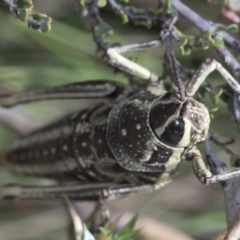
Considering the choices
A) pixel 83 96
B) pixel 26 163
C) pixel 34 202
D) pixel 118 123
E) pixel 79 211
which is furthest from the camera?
pixel 34 202

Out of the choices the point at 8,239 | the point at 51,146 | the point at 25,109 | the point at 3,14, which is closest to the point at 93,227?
the point at 51,146

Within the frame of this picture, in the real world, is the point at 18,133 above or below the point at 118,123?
below

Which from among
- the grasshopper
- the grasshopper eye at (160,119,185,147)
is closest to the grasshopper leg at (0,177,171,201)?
the grasshopper

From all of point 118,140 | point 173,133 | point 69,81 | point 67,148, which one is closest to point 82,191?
point 67,148

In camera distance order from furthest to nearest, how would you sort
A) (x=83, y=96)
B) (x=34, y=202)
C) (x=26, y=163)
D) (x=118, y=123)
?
(x=34, y=202)
(x=26, y=163)
(x=83, y=96)
(x=118, y=123)

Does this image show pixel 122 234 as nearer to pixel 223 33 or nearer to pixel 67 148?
pixel 67 148

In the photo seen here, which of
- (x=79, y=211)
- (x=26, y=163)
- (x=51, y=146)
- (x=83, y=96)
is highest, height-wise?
(x=83, y=96)

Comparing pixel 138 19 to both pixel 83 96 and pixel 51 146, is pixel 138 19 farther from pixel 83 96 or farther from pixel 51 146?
pixel 51 146
